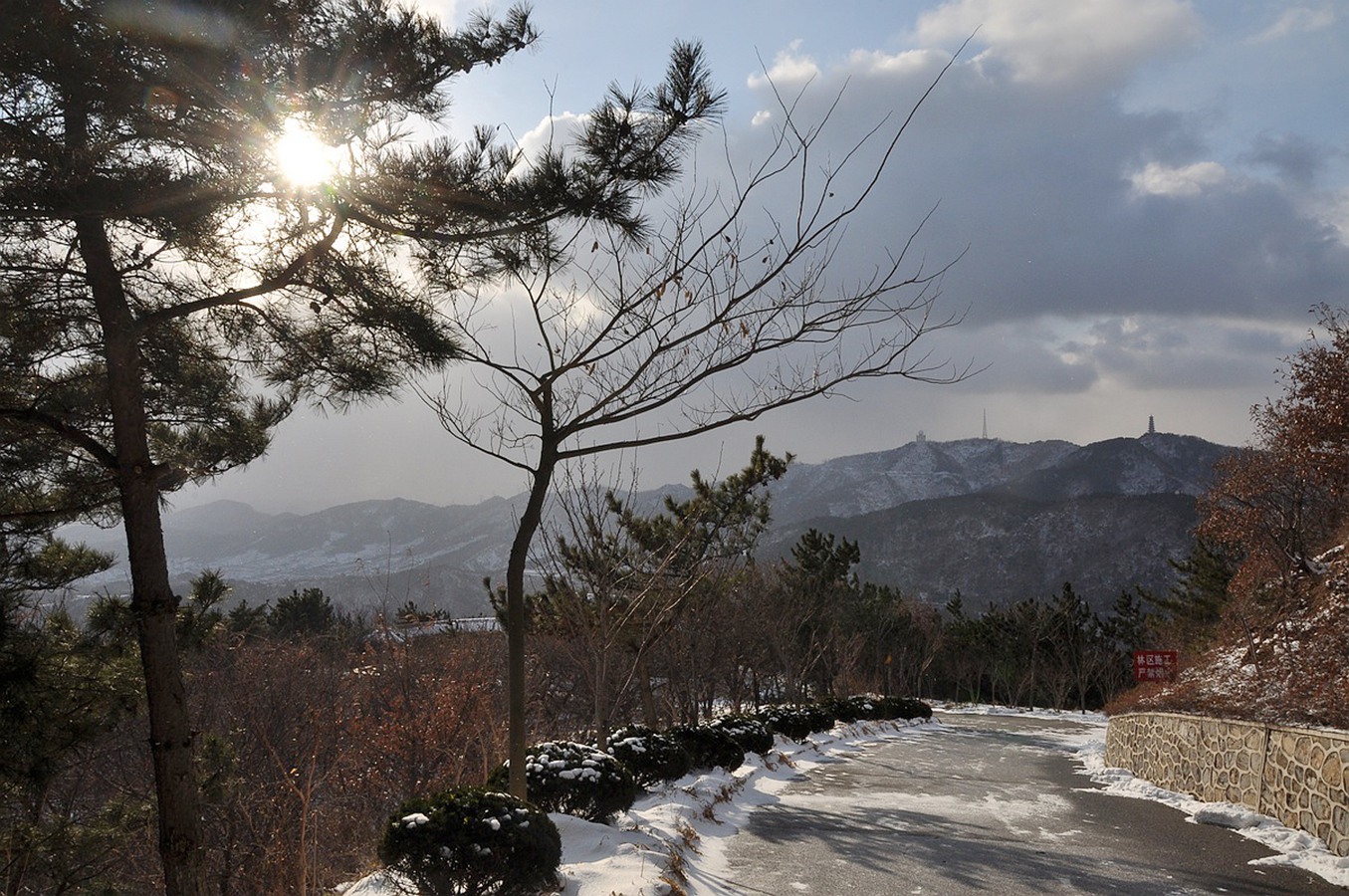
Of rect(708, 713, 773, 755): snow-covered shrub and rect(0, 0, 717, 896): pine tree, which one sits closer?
rect(0, 0, 717, 896): pine tree

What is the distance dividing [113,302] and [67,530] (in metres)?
4.90

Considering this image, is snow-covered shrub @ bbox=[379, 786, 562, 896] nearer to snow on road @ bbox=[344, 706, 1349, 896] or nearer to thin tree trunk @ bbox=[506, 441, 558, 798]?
snow on road @ bbox=[344, 706, 1349, 896]

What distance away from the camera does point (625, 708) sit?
1107 inches

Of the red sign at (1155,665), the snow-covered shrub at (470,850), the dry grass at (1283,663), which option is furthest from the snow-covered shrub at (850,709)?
the snow-covered shrub at (470,850)

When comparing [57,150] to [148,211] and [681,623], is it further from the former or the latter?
[681,623]

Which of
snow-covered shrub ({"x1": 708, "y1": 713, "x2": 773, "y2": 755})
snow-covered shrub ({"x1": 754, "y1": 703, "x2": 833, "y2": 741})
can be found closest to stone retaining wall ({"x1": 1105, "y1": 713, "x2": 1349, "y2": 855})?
snow-covered shrub ({"x1": 708, "y1": 713, "x2": 773, "y2": 755})

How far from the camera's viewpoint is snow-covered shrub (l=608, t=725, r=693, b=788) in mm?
10719

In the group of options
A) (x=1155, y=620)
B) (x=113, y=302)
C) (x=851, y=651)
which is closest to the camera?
(x=113, y=302)

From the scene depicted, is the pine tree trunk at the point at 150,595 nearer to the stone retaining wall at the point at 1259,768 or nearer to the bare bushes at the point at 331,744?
the bare bushes at the point at 331,744

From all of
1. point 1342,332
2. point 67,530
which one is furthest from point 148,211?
point 1342,332

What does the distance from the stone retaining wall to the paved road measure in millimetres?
561

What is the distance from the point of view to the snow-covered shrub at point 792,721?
19906mm

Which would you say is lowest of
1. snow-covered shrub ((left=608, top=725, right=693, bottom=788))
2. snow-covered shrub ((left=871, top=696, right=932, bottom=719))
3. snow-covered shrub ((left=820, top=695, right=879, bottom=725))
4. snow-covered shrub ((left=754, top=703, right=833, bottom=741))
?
snow-covered shrub ((left=871, top=696, right=932, bottom=719))

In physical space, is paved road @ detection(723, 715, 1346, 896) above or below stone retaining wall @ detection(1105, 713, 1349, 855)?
below
